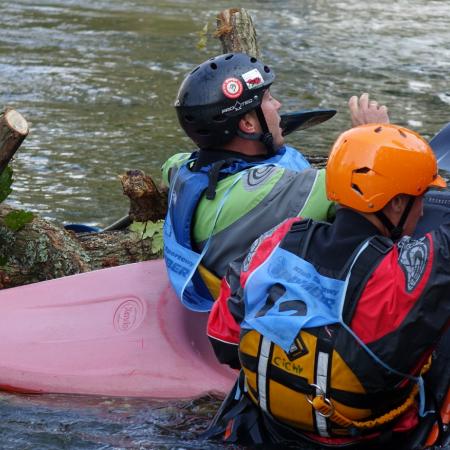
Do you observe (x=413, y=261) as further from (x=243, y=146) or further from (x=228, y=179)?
(x=243, y=146)

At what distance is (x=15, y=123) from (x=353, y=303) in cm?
249

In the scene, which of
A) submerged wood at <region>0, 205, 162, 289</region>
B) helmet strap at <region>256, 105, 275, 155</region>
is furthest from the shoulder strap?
submerged wood at <region>0, 205, 162, 289</region>

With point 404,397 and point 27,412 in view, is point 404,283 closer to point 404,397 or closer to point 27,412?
Result: point 404,397

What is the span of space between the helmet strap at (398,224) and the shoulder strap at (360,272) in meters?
0.16

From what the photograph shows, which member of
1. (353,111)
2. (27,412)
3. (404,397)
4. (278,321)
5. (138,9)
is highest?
(353,111)

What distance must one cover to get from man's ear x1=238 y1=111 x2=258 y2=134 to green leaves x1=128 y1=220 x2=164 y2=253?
147cm

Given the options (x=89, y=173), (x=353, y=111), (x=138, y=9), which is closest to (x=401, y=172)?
(x=353, y=111)

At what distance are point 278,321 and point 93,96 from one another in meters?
9.18

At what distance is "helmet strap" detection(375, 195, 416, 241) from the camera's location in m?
3.03

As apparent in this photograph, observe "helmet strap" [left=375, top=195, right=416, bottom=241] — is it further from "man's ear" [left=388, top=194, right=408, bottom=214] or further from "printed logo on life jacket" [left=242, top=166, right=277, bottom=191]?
"printed logo on life jacket" [left=242, top=166, right=277, bottom=191]

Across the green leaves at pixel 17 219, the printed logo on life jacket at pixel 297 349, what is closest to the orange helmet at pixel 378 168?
the printed logo on life jacket at pixel 297 349

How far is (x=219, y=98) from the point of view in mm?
3842

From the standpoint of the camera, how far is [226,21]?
600cm

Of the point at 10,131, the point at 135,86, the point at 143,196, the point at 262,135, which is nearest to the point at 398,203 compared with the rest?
the point at 262,135
